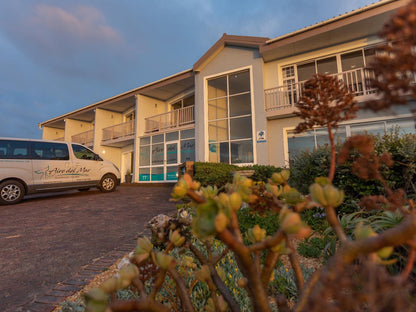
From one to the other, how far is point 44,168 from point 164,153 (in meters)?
7.00

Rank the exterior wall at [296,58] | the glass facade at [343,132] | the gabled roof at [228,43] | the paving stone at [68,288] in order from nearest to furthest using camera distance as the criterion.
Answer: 1. the paving stone at [68,288]
2. the glass facade at [343,132]
3. the exterior wall at [296,58]
4. the gabled roof at [228,43]

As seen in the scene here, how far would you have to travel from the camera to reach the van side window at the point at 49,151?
7.66 m

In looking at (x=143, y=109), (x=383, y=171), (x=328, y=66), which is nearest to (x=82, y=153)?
(x=143, y=109)

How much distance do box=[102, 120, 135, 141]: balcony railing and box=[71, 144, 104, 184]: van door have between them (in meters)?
8.55

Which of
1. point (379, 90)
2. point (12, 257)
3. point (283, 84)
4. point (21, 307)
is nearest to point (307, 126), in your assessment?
point (379, 90)

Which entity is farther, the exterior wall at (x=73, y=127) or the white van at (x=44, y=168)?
the exterior wall at (x=73, y=127)

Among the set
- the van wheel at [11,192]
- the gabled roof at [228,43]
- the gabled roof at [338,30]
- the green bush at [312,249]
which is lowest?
the green bush at [312,249]

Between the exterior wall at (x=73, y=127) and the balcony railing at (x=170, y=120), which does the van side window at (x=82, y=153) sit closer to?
the balcony railing at (x=170, y=120)

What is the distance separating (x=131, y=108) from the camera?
18.5 meters

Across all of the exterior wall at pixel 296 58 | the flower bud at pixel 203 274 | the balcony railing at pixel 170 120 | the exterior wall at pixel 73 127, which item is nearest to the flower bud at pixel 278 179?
the flower bud at pixel 203 274

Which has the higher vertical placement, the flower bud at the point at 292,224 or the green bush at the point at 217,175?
the green bush at the point at 217,175

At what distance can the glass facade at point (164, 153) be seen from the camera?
13061 mm

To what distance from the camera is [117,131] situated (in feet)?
60.0

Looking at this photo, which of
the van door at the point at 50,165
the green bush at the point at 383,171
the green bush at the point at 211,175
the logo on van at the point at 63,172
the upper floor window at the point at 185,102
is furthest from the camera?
the upper floor window at the point at 185,102
